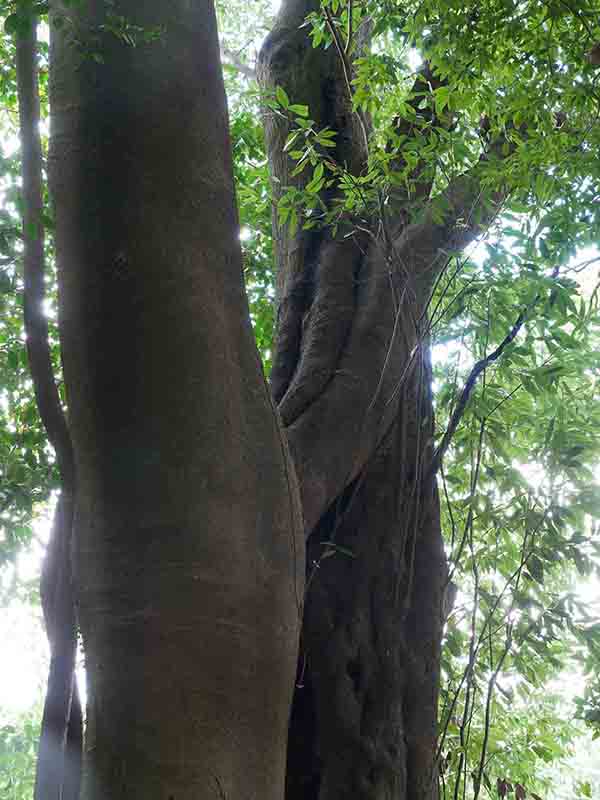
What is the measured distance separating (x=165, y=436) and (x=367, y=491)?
1.07 meters

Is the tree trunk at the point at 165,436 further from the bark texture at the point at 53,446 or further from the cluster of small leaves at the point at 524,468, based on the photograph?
the cluster of small leaves at the point at 524,468

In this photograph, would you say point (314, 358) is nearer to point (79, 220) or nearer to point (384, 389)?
point (384, 389)

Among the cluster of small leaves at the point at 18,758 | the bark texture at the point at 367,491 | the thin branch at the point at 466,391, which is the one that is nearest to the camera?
the bark texture at the point at 367,491

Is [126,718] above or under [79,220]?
under

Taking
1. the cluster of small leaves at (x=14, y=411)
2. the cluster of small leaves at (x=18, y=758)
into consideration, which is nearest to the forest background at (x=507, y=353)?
the cluster of small leaves at (x=14, y=411)

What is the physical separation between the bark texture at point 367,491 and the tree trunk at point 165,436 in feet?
1.52

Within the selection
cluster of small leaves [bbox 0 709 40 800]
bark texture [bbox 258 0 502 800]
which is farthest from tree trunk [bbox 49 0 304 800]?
cluster of small leaves [bbox 0 709 40 800]

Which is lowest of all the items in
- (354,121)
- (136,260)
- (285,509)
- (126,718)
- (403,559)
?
(126,718)

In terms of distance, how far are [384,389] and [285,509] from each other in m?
0.83

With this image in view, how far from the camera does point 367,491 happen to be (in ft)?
8.24

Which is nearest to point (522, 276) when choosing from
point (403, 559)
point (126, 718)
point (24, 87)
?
point (403, 559)

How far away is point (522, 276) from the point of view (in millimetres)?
2428

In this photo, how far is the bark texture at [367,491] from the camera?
7.16 feet

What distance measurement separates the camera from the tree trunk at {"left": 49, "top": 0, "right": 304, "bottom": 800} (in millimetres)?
1460
